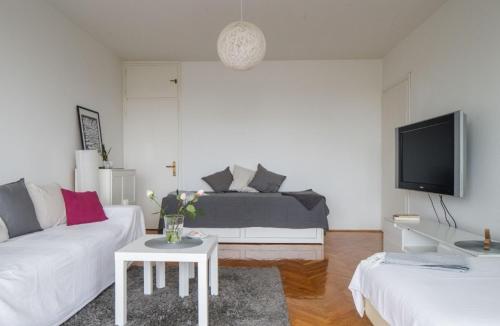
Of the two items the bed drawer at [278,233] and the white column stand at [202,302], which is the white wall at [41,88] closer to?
the white column stand at [202,302]

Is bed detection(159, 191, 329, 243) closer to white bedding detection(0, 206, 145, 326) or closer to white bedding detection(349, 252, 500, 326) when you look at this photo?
white bedding detection(0, 206, 145, 326)

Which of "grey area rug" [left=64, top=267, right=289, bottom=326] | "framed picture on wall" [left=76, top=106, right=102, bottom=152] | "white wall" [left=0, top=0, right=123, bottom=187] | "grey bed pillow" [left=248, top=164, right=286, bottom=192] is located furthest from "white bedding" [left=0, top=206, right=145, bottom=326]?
"grey bed pillow" [left=248, top=164, right=286, bottom=192]

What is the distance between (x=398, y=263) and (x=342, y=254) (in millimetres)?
2216

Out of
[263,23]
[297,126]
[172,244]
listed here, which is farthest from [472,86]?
[172,244]

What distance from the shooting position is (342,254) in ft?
13.1

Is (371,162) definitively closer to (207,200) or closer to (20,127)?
(207,200)

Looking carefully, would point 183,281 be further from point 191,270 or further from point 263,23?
point 263,23

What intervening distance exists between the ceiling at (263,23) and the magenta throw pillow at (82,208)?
6.30 feet

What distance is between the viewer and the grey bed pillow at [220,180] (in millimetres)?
5195

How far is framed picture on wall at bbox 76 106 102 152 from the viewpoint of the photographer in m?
4.01

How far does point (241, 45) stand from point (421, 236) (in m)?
2.32

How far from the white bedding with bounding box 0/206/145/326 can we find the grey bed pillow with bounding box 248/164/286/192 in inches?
93.7

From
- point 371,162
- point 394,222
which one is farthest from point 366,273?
point 371,162

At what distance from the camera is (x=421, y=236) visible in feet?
10.3
